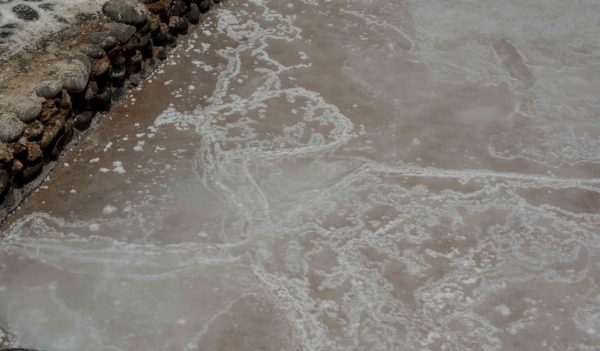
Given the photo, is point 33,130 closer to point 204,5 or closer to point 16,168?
point 16,168

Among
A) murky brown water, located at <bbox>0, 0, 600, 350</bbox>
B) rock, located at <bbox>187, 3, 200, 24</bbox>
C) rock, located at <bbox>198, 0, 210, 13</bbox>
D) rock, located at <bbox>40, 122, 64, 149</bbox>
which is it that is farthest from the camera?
rock, located at <bbox>198, 0, 210, 13</bbox>

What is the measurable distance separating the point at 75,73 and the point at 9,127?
1.87ft

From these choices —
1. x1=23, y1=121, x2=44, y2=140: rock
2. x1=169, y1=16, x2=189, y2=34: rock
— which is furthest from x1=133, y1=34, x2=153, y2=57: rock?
x1=23, y1=121, x2=44, y2=140: rock

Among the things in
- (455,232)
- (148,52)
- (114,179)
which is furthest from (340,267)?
(148,52)

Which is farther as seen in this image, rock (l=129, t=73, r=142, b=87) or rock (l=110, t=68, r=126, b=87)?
rock (l=129, t=73, r=142, b=87)

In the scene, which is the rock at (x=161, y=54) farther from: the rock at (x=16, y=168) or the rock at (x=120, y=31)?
the rock at (x=16, y=168)

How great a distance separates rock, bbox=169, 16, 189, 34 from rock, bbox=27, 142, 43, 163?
5.57ft

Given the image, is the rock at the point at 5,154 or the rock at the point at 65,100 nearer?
the rock at the point at 5,154

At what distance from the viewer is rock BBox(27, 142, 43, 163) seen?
11.4 ft

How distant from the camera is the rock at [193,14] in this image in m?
5.18

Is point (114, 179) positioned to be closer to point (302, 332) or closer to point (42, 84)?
point (42, 84)

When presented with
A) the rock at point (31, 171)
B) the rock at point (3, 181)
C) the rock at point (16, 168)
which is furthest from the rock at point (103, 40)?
the rock at point (3, 181)

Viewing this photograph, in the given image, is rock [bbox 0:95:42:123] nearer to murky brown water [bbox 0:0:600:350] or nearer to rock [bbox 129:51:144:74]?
murky brown water [bbox 0:0:600:350]

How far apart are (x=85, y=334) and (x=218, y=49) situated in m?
2.69
